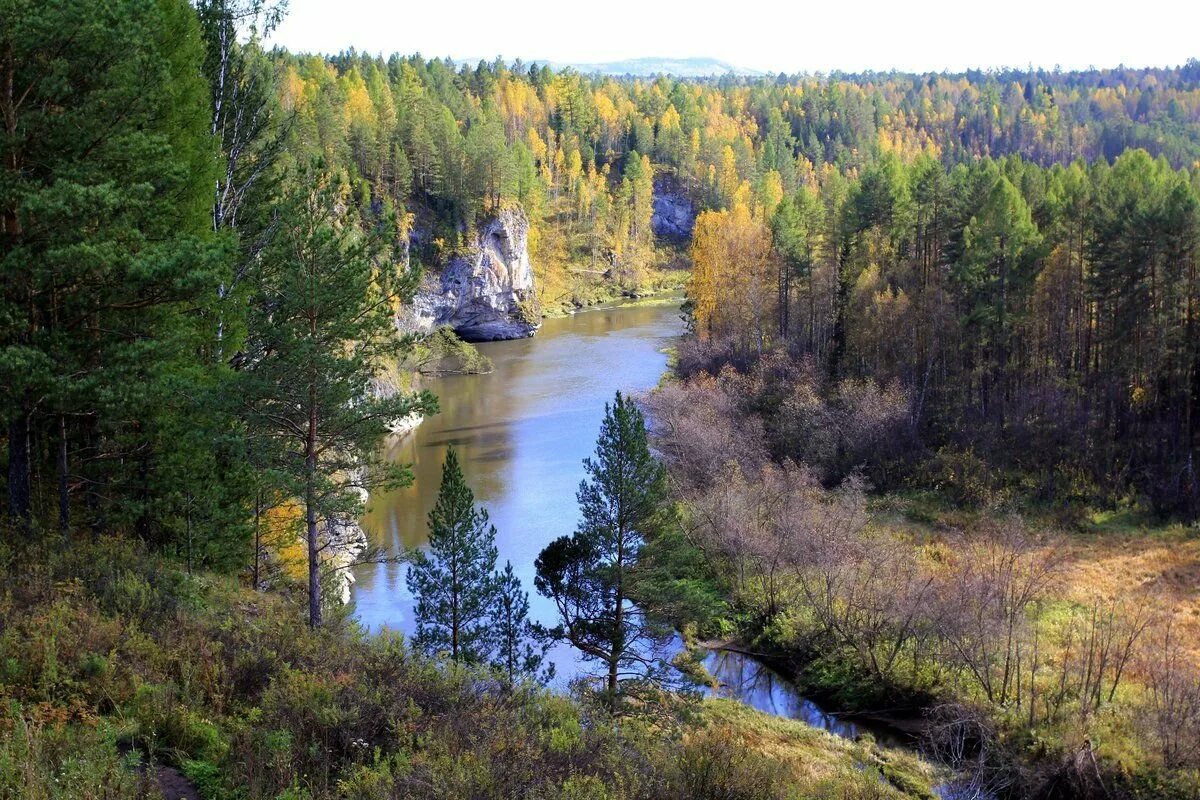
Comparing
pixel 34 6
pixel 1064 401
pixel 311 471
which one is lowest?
pixel 1064 401

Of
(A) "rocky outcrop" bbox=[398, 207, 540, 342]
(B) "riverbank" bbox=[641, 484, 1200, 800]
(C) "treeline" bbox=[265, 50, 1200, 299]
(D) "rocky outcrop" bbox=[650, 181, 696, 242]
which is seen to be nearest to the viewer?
(B) "riverbank" bbox=[641, 484, 1200, 800]

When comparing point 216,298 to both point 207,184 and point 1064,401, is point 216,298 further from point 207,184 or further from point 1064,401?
point 1064,401

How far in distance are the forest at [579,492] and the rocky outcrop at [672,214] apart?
66.5 meters

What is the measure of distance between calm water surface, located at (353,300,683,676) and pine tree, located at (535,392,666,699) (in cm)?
301

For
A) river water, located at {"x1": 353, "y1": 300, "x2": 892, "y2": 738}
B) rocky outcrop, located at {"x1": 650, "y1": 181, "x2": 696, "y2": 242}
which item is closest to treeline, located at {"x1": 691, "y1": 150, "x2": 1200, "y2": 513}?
river water, located at {"x1": 353, "y1": 300, "x2": 892, "y2": 738}

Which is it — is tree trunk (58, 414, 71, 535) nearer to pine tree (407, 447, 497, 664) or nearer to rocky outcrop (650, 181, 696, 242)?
pine tree (407, 447, 497, 664)

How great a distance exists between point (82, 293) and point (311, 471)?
3.93 metres

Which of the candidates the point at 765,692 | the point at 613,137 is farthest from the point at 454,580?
the point at 613,137

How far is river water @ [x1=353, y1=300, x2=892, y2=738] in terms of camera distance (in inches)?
949

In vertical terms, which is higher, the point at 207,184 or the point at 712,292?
the point at 207,184

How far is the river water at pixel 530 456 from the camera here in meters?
24.1

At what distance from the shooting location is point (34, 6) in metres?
10.9

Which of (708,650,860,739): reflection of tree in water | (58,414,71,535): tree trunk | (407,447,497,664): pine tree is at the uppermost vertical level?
(58,414,71,535): tree trunk

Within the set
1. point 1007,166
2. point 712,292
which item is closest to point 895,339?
point 712,292
